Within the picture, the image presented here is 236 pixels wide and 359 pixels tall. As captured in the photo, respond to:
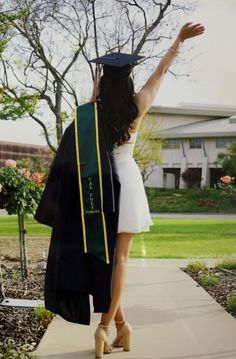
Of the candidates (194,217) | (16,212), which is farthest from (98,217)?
(16,212)

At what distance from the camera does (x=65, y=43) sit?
209 cm

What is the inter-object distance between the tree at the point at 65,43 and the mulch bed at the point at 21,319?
23.0 inches

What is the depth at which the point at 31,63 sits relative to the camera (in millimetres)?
2115

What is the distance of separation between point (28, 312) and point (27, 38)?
93 centimetres

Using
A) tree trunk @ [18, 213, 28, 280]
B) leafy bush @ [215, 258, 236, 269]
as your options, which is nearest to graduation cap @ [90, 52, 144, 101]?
tree trunk @ [18, 213, 28, 280]

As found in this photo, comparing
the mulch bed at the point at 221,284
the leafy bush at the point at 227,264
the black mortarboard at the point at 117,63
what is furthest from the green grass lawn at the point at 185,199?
the leafy bush at the point at 227,264

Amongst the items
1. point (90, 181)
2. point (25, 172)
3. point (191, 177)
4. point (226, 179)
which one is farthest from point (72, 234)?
point (25, 172)

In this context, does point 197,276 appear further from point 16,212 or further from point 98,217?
point 98,217

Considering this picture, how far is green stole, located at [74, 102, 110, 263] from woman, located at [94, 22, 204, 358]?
0.04 metres

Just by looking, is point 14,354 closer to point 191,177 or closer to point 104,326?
point 104,326

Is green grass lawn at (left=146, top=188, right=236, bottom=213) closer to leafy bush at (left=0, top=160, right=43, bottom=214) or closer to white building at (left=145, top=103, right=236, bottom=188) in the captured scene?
white building at (left=145, top=103, right=236, bottom=188)

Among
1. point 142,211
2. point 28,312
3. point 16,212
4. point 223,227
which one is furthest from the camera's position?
point 16,212

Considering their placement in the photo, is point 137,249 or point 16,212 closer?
point 16,212

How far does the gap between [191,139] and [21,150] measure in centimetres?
51
